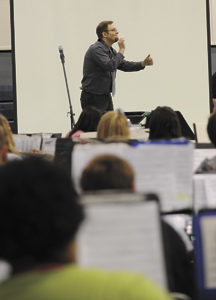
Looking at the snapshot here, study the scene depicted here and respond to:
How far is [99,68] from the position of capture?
7.82 metres

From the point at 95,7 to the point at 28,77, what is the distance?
4.45 feet

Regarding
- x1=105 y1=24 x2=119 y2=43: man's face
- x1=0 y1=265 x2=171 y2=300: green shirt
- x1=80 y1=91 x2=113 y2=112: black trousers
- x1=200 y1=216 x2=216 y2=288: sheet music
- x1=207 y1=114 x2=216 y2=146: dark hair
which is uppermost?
x1=105 y1=24 x2=119 y2=43: man's face

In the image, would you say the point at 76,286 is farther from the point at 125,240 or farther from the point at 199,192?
the point at 199,192

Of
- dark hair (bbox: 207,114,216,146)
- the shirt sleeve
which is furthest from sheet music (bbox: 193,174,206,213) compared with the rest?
the shirt sleeve

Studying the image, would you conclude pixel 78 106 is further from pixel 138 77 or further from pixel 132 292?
pixel 132 292

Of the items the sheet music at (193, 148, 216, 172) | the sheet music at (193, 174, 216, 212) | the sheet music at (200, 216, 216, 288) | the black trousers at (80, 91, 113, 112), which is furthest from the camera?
the black trousers at (80, 91, 113, 112)

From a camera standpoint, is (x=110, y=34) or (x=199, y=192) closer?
(x=199, y=192)

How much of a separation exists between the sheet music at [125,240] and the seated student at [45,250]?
461 mm

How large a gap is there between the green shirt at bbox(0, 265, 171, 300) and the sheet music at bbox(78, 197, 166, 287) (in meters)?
0.48

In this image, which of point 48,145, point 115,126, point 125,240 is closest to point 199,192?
point 125,240

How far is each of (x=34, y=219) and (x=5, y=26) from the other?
423 inches

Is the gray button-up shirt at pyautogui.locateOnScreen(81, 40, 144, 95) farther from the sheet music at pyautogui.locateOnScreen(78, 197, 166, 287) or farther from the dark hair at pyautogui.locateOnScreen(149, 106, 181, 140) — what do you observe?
the sheet music at pyautogui.locateOnScreen(78, 197, 166, 287)

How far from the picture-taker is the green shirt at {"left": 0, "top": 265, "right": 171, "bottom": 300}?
1.11 metres

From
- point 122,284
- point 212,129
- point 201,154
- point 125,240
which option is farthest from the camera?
point 212,129
